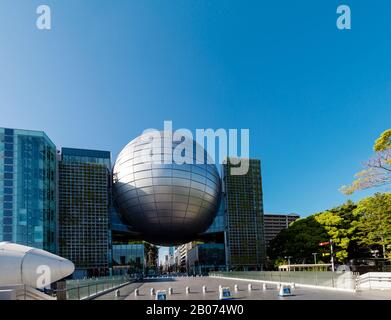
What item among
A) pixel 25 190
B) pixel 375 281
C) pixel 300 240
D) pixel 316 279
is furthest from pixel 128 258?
pixel 375 281

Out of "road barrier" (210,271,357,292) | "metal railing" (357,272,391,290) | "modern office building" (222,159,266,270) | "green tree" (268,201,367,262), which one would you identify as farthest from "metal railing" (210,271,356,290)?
"modern office building" (222,159,266,270)

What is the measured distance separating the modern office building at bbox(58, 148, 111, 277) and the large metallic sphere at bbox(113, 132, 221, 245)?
14.5 ft

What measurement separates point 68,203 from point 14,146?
15762mm

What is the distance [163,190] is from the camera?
74.6 meters

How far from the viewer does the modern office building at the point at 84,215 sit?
73750mm

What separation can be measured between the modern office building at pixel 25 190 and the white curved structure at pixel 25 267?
51.7m

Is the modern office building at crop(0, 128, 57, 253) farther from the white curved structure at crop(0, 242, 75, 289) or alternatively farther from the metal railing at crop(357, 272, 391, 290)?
the metal railing at crop(357, 272, 391, 290)

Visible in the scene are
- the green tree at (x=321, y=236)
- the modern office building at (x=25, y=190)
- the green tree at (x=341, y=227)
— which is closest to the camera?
the green tree at (x=341, y=227)

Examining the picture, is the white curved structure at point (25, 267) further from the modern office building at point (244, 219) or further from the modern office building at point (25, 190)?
the modern office building at point (244, 219)

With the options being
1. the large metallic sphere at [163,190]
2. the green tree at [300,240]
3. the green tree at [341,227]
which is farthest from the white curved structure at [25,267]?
the green tree at [300,240]

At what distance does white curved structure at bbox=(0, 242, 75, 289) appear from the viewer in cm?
1641
